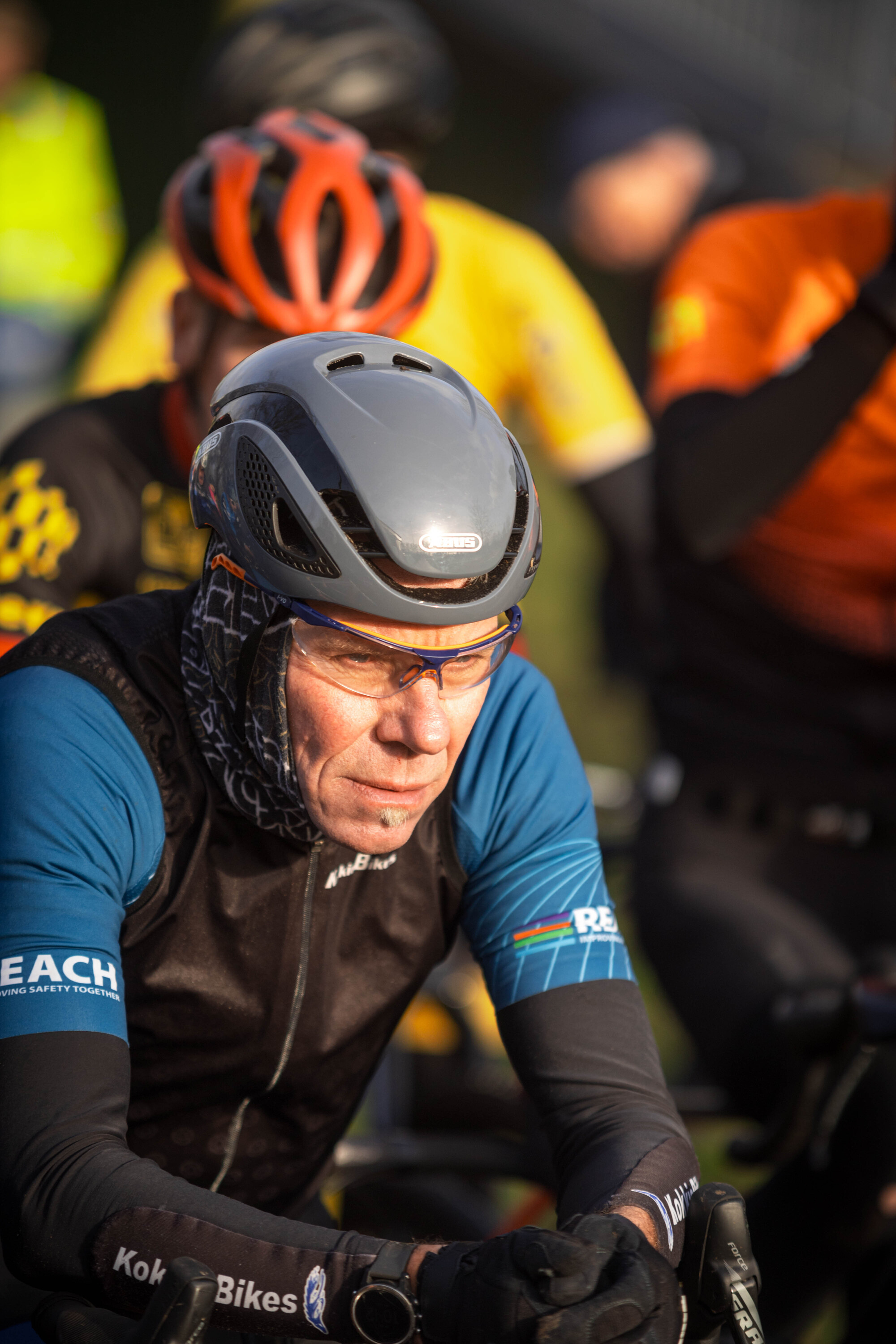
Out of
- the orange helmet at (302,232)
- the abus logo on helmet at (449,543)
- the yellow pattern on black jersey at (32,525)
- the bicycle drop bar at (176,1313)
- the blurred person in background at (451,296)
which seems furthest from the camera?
the blurred person in background at (451,296)

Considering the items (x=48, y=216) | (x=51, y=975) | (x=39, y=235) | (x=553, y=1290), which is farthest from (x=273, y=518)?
(x=48, y=216)

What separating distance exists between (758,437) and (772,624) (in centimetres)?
58

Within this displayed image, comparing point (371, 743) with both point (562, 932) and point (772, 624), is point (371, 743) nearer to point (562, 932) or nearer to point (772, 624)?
point (562, 932)

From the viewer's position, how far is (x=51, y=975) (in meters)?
2.03

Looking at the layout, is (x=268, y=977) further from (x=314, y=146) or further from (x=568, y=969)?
(x=314, y=146)

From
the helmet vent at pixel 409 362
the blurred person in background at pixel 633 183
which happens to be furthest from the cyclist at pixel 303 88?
the blurred person in background at pixel 633 183

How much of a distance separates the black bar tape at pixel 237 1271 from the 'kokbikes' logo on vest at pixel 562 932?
0.67 metres

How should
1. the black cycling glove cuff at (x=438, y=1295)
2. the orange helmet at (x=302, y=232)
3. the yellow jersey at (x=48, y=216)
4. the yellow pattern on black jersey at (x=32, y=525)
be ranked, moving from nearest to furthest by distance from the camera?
the black cycling glove cuff at (x=438, y=1295), the yellow pattern on black jersey at (x=32, y=525), the orange helmet at (x=302, y=232), the yellow jersey at (x=48, y=216)

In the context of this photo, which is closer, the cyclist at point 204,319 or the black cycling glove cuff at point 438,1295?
the black cycling glove cuff at point 438,1295

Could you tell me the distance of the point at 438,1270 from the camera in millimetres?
1857

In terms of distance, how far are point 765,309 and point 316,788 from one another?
247cm

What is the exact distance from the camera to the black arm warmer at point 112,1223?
73.1 inches

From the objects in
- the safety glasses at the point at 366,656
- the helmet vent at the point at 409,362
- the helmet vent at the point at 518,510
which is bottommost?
the safety glasses at the point at 366,656

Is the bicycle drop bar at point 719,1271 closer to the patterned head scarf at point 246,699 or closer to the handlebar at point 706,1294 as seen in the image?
the handlebar at point 706,1294
